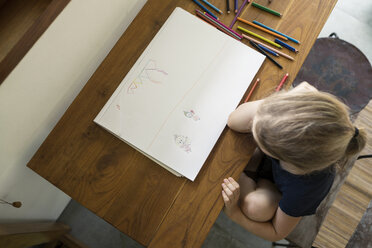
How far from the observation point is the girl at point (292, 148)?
0.62m

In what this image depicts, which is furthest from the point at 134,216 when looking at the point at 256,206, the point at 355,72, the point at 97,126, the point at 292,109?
the point at 355,72

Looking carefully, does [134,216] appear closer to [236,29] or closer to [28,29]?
[28,29]

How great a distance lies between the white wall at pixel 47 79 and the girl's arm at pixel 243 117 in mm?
535

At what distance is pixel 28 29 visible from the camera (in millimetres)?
630

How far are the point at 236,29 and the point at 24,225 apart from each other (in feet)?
Result: 3.67

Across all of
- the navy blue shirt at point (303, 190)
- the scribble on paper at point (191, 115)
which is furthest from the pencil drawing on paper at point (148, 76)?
the navy blue shirt at point (303, 190)

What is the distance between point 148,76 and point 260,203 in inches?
22.5

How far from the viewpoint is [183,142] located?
0.81 metres

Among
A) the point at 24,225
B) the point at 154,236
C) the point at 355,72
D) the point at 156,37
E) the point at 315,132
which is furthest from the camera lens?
the point at 355,72

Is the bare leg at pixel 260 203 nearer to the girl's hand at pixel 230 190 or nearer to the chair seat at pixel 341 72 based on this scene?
the girl's hand at pixel 230 190

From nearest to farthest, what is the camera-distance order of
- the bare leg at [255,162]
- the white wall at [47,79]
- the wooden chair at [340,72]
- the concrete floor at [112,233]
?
the white wall at [47,79] < the bare leg at [255,162] < the wooden chair at [340,72] < the concrete floor at [112,233]

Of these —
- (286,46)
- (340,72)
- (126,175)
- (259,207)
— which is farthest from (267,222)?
(340,72)

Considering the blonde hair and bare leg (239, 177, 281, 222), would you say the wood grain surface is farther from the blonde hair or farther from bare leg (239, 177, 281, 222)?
bare leg (239, 177, 281, 222)

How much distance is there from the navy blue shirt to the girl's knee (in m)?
0.06
